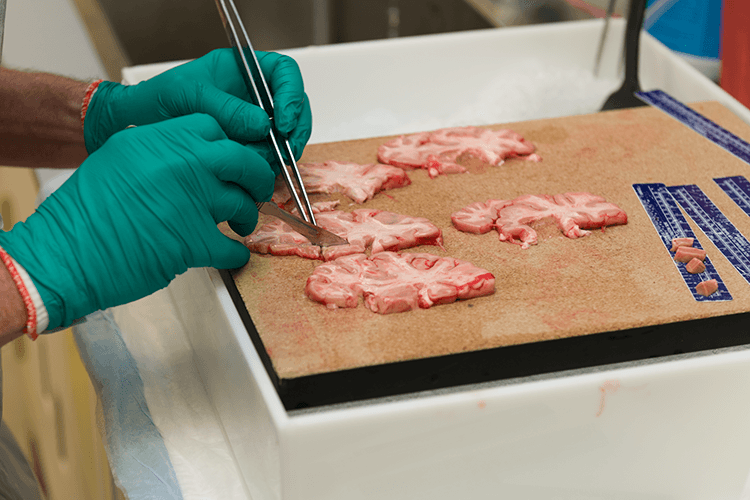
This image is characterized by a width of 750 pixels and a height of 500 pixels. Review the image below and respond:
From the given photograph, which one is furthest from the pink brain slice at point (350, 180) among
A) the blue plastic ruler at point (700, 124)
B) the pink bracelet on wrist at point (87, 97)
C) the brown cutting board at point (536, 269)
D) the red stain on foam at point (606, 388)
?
the blue plastic ruler at point (700, 124)

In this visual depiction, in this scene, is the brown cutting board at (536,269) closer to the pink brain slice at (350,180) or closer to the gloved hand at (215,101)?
the pink brain slice at (350,180)

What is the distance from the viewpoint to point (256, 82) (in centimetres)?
140

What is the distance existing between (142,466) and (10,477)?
26.9 inches

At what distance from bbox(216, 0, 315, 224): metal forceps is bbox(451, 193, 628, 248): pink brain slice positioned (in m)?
0.29

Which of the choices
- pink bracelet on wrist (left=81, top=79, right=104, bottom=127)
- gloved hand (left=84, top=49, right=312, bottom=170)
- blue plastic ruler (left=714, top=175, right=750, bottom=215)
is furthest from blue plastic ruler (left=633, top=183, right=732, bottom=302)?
pink bracelet on wrist (left=81, top=79, right=104, bottom=127)

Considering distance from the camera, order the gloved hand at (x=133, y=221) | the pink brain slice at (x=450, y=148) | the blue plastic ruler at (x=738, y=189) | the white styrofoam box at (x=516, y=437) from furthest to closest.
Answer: the pink brain slice at (x=450, y=148) < the blue plastic ruler at (x=738, y=189) < the gloved hand at (x=133, y=221) < the white styrofoam box at (x=516, y=437)

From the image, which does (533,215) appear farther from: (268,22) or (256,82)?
(268,22)

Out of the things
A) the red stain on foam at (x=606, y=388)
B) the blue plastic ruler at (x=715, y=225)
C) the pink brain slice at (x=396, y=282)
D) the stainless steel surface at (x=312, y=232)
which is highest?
the stainless steel surface at (x=312, y=232)

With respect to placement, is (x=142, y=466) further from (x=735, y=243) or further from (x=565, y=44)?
(x=565, y=44)

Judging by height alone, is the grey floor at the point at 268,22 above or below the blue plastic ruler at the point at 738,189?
below

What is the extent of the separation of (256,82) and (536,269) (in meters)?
0.70

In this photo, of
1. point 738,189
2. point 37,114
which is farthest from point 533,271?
point 37,114

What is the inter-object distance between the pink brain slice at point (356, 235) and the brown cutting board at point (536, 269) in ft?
0.08

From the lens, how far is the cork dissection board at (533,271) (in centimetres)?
98
